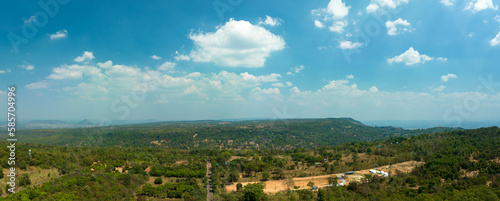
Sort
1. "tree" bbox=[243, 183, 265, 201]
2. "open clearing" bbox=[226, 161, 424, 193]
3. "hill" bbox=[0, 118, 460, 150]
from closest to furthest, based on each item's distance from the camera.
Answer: "tree" bbox=[243, 183, 265, 201] → "open clearing" bbox=[226, 161, 424, 193] → "hill" bbox=[0, 118, 460, 150]

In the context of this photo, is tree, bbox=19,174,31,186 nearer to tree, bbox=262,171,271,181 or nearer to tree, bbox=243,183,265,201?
tree, bbox=243,183,265,201

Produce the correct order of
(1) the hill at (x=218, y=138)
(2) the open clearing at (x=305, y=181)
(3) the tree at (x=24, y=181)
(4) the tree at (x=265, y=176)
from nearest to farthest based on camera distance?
(3) the tree at (x=24, y=181), (2) the open clearing at (x=305, y=181), (4) the tree at (x=265, y=176), (1) the hill at (x=218, y=138)

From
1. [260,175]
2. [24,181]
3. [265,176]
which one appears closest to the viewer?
[24,181]

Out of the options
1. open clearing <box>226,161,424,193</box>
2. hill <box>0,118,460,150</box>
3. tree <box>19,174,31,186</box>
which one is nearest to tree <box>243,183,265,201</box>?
open clearing <box>226,161,424,193</box>

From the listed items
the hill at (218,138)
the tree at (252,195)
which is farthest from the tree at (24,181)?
the hill at (218,138)

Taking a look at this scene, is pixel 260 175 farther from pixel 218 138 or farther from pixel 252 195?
pixel 218 138

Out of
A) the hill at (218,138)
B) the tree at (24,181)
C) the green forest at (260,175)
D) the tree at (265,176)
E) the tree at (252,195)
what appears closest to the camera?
the green forest at (260,175)

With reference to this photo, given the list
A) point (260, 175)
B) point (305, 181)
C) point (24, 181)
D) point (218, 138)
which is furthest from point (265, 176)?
point (218, 138)

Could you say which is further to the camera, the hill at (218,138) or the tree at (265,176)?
the hill at (218,138)

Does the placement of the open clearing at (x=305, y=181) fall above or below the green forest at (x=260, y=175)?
below

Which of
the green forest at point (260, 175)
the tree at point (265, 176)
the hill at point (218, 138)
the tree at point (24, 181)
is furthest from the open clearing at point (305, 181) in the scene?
the hill at point (218, 138)

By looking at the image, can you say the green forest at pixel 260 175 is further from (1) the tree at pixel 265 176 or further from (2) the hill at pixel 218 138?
(2) the hill at pixel 218 138

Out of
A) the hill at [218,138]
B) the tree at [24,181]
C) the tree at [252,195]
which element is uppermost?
the tree at [24,181]
